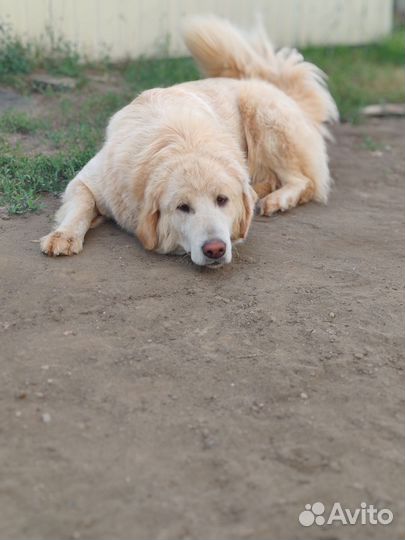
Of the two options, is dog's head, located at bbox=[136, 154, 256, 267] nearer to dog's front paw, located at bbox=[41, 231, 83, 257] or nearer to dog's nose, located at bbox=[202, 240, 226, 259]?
dog's nose, located at bbox=[202, 240, 226, 259]

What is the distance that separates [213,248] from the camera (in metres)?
4.15

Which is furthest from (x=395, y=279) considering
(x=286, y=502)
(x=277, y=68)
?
(x=277, y=68)

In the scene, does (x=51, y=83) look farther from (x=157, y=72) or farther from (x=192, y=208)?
(x=192, y=208)

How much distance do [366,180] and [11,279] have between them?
132 inches

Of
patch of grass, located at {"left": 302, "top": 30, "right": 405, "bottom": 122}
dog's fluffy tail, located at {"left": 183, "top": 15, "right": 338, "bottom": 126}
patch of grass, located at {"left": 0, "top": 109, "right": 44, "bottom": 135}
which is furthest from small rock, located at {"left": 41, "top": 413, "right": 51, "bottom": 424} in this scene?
patch of grass, located at {"left": 302, "top": 30, "right": 405, "bottom": 122}

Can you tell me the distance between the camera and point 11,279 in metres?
3.97

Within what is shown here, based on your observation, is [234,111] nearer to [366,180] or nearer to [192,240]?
[366,180]

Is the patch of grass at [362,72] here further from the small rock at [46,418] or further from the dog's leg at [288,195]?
the small rock at [46,418]

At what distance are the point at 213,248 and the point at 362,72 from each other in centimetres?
519

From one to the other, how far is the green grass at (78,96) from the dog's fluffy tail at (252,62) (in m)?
0.83

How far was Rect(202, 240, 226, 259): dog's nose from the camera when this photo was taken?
415 centimetres

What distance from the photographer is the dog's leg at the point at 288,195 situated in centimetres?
541

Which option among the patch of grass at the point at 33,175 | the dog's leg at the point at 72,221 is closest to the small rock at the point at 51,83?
the patch of grass at the point at 33,175

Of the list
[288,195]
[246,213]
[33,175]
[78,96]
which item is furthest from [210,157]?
[78,96]
